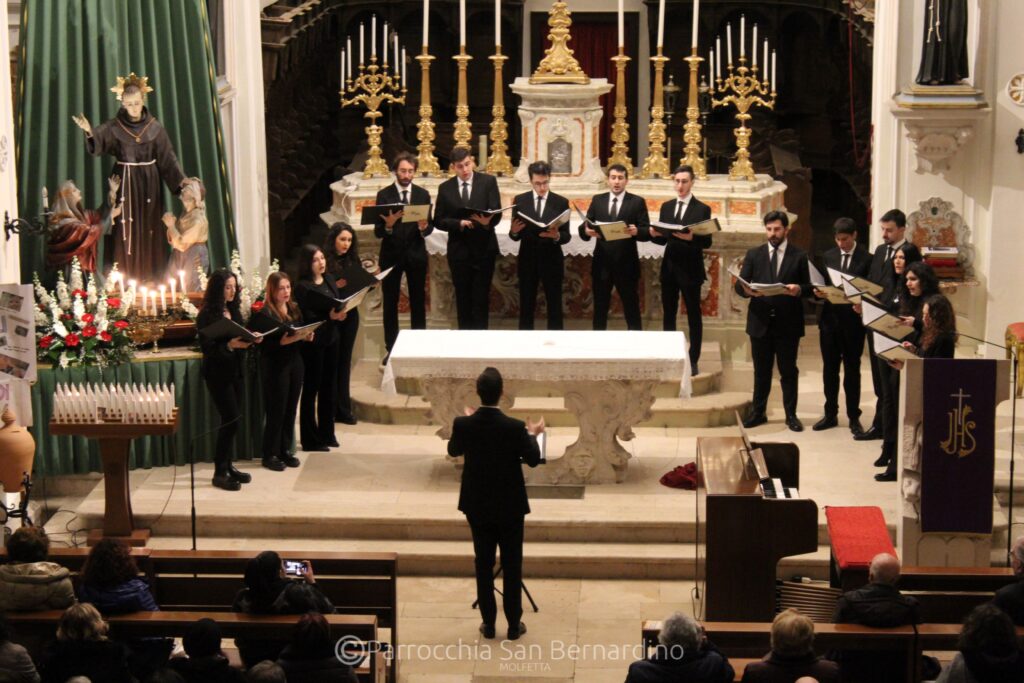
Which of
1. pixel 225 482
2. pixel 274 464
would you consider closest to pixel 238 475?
pixel 225 482

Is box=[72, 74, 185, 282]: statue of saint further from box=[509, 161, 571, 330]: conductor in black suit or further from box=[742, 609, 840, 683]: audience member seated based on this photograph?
box=[742, 609, 840, 683]: audience member seated

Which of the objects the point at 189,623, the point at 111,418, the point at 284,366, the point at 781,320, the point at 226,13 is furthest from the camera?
the point at 226,13

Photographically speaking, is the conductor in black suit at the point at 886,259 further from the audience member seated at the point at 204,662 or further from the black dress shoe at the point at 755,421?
the audience member seated at the point at 204,662

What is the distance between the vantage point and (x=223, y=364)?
9.90m

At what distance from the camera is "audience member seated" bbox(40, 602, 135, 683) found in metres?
6.36

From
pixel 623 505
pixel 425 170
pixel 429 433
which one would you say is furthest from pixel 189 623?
pixel 425 170

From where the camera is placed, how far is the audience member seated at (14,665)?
6.23m

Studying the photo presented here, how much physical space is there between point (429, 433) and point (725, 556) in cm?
359

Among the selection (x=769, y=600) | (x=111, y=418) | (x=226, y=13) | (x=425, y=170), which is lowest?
(x=769, y=600)

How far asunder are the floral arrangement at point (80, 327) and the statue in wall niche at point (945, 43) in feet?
18.7

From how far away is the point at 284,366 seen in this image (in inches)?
398

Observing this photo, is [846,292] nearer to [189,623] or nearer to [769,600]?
[769,600]

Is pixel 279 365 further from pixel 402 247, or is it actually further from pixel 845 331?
pixel 845 331

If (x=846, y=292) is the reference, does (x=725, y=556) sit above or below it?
below
